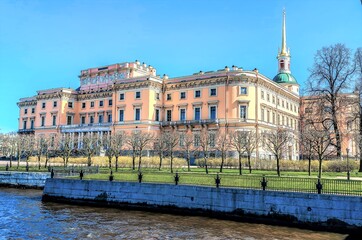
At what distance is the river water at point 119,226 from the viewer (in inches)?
644

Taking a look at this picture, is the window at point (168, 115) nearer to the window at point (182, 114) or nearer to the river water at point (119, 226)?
the window at point (182, 114)

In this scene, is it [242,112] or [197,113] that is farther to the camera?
[197,113]

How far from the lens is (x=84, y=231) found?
673 inches

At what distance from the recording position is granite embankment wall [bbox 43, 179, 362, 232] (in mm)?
17234

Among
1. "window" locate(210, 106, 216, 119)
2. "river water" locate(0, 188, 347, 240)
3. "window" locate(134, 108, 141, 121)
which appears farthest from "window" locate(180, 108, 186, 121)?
"river water" locate(0, 188, 347, 240)

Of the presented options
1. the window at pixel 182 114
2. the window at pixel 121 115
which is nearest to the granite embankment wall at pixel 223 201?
the window at pixel 182 114

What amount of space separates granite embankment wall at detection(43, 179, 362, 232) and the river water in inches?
26.2

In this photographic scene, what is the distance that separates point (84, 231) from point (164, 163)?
29.6m

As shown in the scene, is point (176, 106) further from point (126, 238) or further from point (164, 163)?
point (126, 238)

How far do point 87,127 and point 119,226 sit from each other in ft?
180

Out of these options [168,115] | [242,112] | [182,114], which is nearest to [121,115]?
[168,115]

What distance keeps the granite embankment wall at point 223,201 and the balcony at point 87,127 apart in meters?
42.2

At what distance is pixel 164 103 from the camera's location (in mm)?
65312

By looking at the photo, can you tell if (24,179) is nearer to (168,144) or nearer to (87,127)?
(168,144)
